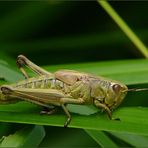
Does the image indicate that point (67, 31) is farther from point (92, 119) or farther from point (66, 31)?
point (92, 119)

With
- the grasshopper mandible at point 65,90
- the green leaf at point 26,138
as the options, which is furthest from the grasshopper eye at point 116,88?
the green leaf at point 26,138

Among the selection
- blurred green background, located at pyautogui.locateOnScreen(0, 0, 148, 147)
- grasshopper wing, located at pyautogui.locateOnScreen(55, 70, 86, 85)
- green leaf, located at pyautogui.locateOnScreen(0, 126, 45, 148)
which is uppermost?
blurred green background, located at pyautogui.locateOnScreen(0, 0, 148, 147)

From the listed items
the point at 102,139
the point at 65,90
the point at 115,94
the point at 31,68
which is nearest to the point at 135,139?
the point at 102,139

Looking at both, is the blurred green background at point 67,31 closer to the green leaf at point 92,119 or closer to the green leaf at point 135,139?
the green leaf at point 92,119

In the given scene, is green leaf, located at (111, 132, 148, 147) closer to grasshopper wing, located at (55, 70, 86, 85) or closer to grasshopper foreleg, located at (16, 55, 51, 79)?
grasshopper wing, located at (55, 70, 86, 85)

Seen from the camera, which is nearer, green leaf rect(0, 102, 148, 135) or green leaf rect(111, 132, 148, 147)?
green leaf rect(0, 102, 148, 135)

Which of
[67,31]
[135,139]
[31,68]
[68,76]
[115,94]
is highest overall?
[67,31]

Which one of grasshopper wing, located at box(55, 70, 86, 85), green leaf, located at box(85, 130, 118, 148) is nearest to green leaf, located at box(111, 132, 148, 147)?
green leaf, located at box(85, 130, 118, 148)
